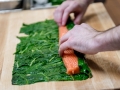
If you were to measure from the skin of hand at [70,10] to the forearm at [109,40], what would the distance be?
388 millimetres

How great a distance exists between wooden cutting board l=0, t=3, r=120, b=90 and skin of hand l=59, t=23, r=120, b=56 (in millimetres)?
110

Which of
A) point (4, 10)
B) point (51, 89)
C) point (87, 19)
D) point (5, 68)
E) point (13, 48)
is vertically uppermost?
point (4, 10)

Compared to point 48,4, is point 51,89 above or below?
below

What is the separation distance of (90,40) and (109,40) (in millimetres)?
86

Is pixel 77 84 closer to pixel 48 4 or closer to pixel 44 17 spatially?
pixel 44 17

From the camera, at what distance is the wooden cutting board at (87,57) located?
3.13 feet

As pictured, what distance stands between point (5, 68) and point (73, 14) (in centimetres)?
56

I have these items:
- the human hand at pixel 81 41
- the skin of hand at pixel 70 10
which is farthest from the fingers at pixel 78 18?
the human hand at pixel 81 41

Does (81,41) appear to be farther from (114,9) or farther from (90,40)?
(114,9)

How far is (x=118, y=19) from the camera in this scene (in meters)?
1.66

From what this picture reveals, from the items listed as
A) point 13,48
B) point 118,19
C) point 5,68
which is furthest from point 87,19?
point 5,68

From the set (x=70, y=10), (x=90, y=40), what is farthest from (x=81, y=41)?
(x=70, y=10)

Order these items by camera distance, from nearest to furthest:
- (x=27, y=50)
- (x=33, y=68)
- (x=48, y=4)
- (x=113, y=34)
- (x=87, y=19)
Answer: (x=113, y=34) → (x=33, y=68) → (x=27, y=50) → (x=87, y=19) → (x=48, y=4)

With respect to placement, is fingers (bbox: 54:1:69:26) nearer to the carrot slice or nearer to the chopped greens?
the chopped greens
